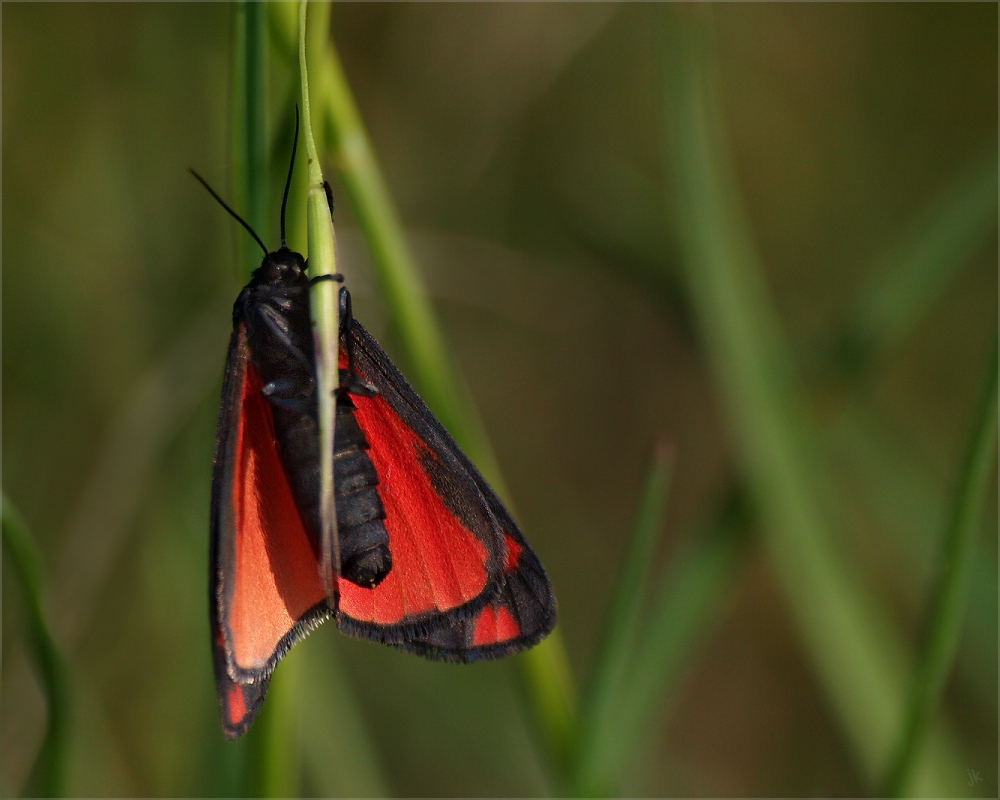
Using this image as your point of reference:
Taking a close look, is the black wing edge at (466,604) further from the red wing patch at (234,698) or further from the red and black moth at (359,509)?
the red wing patch at (234,698)

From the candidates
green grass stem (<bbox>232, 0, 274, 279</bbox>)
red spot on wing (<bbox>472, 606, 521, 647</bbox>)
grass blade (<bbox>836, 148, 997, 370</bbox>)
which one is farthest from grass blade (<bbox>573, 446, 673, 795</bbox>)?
grass blade (<bbox>836, 148, 997, 370</bbox>)

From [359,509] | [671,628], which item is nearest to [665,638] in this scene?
[671,628]

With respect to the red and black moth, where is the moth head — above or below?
above

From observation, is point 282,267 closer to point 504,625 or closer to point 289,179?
point 289,179

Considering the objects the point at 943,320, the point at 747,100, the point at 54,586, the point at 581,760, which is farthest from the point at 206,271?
the point at 943,320

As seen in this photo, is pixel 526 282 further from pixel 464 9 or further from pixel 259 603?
pixel 259 603

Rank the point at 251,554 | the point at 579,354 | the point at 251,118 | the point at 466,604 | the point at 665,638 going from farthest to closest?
the point at 579,354 < the point at 665,638 < the point at 466,604 < the point at 251,554 < the point at 251,118

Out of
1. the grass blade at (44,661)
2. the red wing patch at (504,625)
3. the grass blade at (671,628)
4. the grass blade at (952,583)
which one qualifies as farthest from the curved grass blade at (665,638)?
the grass blade at (44,661)

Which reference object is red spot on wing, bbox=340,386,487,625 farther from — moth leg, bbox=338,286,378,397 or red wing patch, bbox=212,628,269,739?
red wing patch, bbox=212,628,269,739
